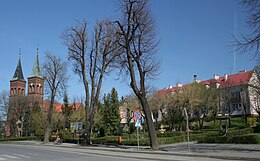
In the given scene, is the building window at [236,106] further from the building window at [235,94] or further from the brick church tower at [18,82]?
the brick church tower at [18,82]

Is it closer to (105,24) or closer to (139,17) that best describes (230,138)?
(139,17)

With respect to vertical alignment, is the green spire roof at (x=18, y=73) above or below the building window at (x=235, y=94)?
above

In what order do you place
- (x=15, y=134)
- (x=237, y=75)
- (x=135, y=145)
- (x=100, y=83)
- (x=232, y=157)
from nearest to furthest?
(x=232, y=157)
(x=135, y=145)
(x=100, y=83)
(x=237, y=75)
(x=15, y=134)

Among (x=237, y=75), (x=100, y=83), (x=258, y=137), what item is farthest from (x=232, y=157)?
(x=237, y=75)

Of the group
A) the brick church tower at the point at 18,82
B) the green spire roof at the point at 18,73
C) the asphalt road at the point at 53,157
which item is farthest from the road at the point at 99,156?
the green spire roof at the point at 18,73

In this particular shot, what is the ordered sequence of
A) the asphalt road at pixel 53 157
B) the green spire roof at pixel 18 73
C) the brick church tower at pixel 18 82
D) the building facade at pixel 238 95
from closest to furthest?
the asphalt road at pixel 53 157, the building facade at pixel 238 95, the brick church tower at pixel 18 82, the green spire roof at pixel 18 73

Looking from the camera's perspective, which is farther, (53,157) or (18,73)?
(18,73)

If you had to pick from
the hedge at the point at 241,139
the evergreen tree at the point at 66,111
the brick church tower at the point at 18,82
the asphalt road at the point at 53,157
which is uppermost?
the brick church tower at the point at 18,82

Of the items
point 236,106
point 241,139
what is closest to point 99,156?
point 241,139

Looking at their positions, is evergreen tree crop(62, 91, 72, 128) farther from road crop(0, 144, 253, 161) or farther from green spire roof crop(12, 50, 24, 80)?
road crop(0, 144, 253, 161)

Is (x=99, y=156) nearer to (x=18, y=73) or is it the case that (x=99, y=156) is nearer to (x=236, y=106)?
(x=236, y=106)

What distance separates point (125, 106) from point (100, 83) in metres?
44.5

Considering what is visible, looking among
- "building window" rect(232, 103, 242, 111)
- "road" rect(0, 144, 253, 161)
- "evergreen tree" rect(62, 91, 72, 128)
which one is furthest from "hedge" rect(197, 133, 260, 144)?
"evergreen tree" rect(62, 91, 72, 128)

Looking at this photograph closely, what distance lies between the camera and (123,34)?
23.5m
